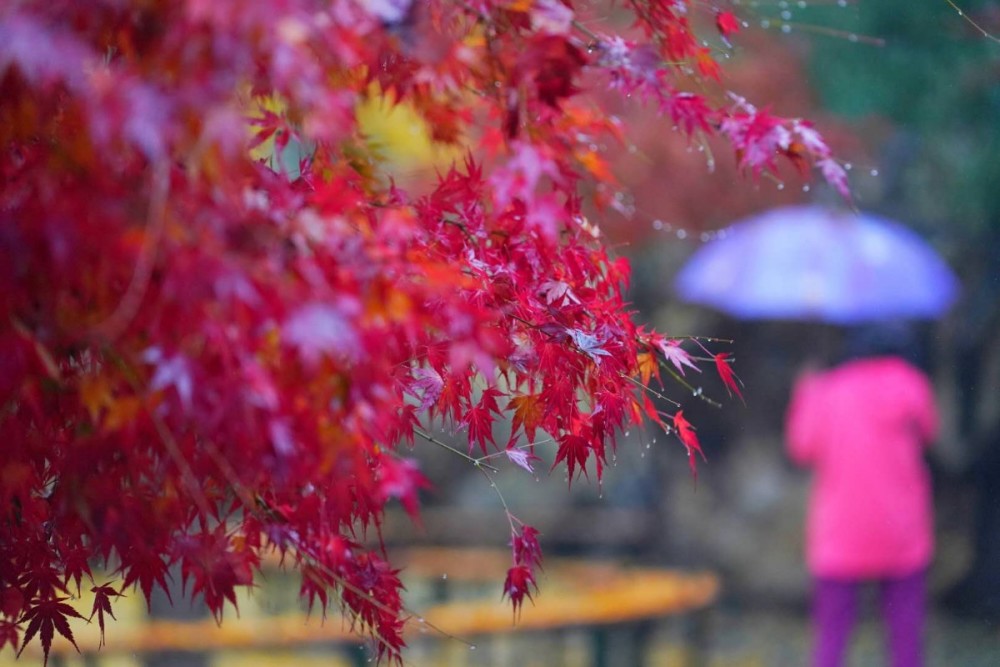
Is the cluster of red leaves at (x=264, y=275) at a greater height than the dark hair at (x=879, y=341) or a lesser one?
greater

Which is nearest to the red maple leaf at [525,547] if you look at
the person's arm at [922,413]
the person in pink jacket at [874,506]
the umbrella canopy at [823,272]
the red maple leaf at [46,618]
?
the red maple leaf at [46,618]

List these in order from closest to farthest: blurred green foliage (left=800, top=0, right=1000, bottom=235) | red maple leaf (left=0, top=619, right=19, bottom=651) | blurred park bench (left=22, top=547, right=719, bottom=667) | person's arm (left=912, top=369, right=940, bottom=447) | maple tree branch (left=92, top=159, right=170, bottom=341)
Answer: maple tree branch (left=92, top=159, right=170, bottom=341), red maple leaf (left=0, top=619, right=19, bottom=651), blurred park bench (left=22, top=547, right=719, bottom=667), person's arm (left=912, top=369, right=940, bottom=447), blurred green foliage (left=800, top=0, right=1000, bottom=235)

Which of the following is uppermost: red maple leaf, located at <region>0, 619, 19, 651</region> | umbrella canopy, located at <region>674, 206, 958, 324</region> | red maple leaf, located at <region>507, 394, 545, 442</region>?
red maple leaf, located at <region>507, 394, 545, 442</region>

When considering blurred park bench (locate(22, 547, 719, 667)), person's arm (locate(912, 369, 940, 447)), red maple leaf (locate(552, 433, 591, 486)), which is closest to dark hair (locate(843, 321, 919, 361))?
person's arm (locate(912, 369, 940, 447))

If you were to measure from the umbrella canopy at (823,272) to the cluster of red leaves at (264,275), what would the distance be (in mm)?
3411

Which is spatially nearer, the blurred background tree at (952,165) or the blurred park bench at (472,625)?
the blurred park bench at (472,625)

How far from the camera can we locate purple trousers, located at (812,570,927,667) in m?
3.90

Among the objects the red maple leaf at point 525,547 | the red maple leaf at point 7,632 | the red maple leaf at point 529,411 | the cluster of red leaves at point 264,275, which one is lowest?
the red maple leaf at point 525,547

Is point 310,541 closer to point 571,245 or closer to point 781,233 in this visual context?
point 571,245

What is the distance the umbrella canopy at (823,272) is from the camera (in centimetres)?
495

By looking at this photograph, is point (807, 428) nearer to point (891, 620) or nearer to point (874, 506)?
point (874, 506)

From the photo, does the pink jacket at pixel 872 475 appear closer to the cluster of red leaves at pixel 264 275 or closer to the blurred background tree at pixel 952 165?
the blurred background tree at pixel 952 165

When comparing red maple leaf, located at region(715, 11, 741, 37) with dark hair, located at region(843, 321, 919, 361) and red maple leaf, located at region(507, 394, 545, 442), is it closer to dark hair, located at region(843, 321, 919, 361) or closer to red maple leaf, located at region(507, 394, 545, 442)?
red maple leaf, located at region(507, 394, 545, 442)

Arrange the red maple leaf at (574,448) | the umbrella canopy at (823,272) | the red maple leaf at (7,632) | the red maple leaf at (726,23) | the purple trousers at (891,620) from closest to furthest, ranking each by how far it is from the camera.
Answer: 1. the red maple leaf at (7,632)
2. the red maple leaf at (574,448)
3. the red maple leaf at (726,23)
4. the purple trousers at (891,620)
5. the umbrella canopy at (823,272)
